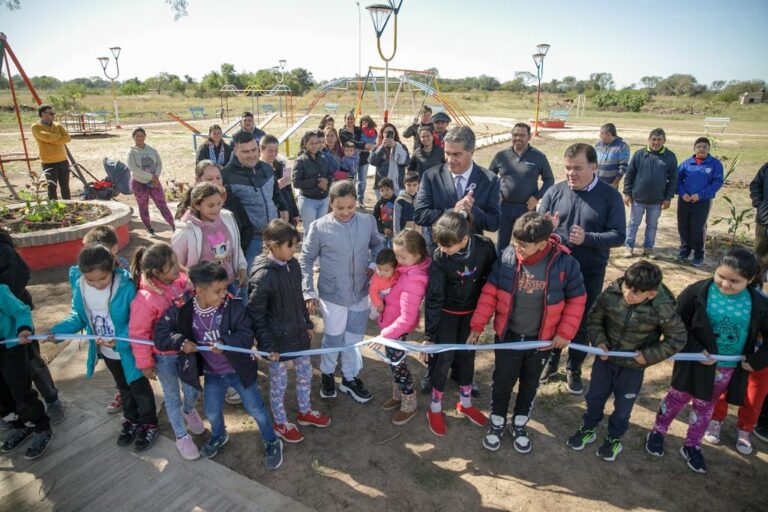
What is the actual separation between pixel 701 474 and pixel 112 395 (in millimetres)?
4810

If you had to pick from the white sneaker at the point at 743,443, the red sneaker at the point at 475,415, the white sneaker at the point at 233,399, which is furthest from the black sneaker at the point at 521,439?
the white sneaker at the point at 233,399

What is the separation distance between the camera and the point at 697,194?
23.0 ft

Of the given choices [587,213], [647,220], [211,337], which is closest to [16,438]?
[211,337]

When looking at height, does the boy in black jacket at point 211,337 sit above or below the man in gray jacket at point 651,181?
below

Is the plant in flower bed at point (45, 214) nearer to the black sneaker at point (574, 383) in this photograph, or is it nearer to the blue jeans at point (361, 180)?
the blue jeans at point (361, 180)

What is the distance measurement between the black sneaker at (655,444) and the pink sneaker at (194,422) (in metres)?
3.50

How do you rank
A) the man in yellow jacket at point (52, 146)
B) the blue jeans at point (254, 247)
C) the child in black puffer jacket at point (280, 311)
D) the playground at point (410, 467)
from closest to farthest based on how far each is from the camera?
1. the playground at point (410, 467)
2. the child in black puffer jacket at point (280, 311)
3. the blue jeans at point (254, 247)
4. the man in yellow jacket at point (52, 146)

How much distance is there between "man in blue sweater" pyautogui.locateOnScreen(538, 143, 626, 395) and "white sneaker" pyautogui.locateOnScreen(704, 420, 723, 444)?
3.74 ft

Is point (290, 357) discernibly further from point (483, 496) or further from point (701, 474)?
point (701, 474)

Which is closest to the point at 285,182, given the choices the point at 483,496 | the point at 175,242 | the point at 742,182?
the point at 175,242

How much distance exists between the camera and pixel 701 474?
3260mm

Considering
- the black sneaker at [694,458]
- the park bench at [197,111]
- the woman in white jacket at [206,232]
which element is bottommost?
the black sneaker at [694,458]

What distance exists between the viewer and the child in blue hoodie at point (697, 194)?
6938 mm

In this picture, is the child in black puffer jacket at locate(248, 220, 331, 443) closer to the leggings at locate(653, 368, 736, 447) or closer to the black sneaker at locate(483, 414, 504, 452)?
the black sneaker at locate(483, 414, 504, 452)
